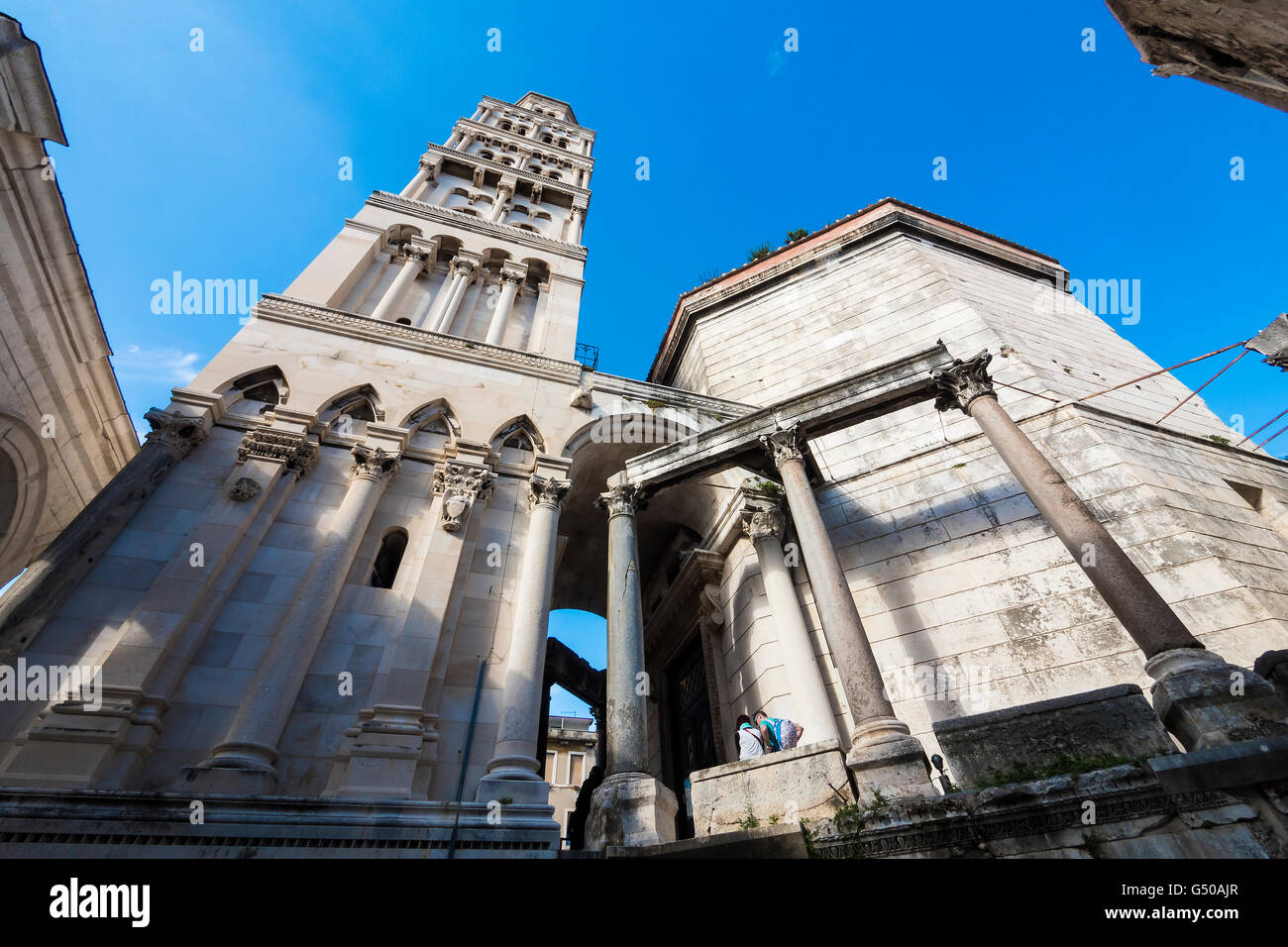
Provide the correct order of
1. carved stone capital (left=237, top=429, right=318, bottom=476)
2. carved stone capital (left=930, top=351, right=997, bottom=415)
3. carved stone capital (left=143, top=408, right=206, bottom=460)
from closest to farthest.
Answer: carved stone capital (left=143, top=408, right=206, bottom=460)
carved stone capital (left=930, top=351, right=997, bottom=415)
carved stone capital (left=237, top=429, right=318, bottom=476)

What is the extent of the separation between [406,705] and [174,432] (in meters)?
5.92

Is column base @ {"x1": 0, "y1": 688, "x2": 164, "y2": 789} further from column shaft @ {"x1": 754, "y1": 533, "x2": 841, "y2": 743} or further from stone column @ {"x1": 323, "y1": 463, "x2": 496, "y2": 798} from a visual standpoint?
column shaft @ {"x1": 754, "y1": 533, "x2": 841, "y2": 743}

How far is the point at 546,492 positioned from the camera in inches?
393

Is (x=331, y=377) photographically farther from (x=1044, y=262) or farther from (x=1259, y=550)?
(x=1044, y=262)

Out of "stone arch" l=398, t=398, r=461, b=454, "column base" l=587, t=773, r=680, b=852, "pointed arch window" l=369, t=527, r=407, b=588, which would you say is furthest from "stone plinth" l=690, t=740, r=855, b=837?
"stone arch" l=398, t=398, r=461, b=454

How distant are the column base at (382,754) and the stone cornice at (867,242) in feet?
46.7

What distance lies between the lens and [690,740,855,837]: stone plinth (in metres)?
5.68

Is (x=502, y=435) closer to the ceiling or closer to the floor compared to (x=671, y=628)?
closer to the ceiling

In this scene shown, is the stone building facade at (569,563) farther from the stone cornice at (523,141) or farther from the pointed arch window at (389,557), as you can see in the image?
the stone cornice at (523,141)

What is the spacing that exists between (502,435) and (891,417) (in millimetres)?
8385

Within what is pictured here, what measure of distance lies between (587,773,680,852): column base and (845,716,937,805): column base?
6.82ft
